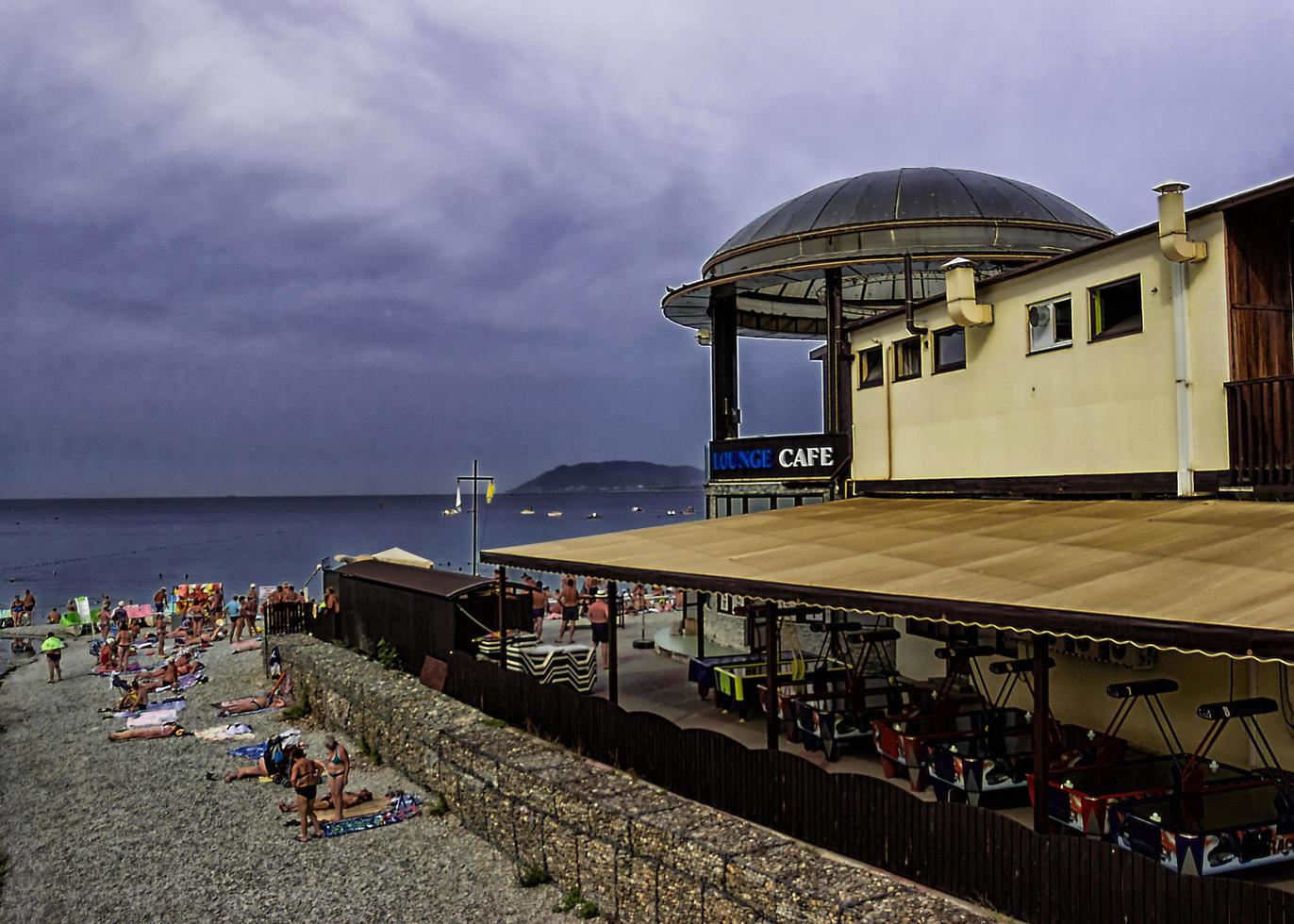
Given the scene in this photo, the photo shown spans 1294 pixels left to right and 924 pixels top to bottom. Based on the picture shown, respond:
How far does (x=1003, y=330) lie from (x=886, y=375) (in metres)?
3.25

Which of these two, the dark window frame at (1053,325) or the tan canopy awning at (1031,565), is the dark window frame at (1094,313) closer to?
the dark window frame at (1053,325)

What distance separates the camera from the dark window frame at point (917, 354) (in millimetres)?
16609

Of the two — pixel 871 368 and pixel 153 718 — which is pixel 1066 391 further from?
pixel 153 718

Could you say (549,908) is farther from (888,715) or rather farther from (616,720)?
(888,715)

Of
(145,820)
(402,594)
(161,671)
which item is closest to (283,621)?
(161,671)

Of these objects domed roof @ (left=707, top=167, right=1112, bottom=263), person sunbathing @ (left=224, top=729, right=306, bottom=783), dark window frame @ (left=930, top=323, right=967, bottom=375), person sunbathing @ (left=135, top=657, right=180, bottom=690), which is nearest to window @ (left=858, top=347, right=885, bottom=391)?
dark window frame @ (left=930, top=323, right=967, bottom=375)

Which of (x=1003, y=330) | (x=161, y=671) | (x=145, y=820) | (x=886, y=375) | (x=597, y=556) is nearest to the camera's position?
(x=597, y=556)

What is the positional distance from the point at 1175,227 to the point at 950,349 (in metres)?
5.41

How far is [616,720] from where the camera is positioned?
11938 millimetres

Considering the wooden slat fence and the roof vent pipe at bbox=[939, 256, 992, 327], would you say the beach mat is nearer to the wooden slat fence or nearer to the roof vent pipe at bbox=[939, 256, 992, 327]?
the wooden slat fence

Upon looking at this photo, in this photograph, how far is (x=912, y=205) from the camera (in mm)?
19969

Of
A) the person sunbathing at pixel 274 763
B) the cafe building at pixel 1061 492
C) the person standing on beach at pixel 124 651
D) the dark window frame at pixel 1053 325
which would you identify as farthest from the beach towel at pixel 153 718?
the dark window frame at pixel 1053 325

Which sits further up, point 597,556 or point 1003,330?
point 1003,330

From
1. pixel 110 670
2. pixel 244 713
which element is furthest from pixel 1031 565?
pixel 110 670
